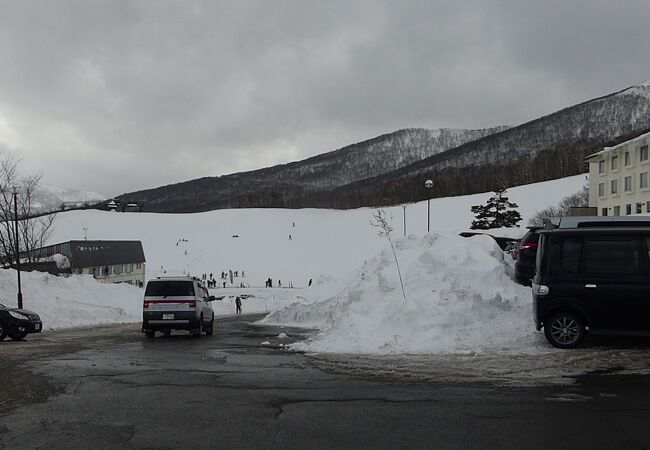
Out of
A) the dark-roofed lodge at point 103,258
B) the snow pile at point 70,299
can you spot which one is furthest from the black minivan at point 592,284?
the dark-roofed lodge at point 103,258

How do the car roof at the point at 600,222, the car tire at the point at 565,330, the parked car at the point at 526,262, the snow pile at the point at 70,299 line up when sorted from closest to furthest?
1. the car tire at the point at 565,330
2. the car roof at the point at 600,222
3. the parked car at the point at 526,262
4. the snow pile at the point at 70,299

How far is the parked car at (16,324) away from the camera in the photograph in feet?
62.5

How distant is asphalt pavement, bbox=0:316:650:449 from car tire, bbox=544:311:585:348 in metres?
2.41

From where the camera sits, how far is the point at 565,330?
11.5 m

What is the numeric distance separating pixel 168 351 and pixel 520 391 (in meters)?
8.71

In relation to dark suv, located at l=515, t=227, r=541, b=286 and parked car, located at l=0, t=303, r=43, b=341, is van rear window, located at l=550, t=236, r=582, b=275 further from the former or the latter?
parked car, located at l=0, t=303, r=43, b=341

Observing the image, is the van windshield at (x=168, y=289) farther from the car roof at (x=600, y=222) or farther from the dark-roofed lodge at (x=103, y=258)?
the dark-roofed lodge at (x=103, y=258)

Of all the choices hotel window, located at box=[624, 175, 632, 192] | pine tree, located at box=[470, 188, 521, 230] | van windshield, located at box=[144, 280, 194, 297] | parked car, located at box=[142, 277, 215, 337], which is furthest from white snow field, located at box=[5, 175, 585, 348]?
hotel window, located at box=[624, 175, 632, 192]

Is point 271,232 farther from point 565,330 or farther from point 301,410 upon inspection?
point 301,410

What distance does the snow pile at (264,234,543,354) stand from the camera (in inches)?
497

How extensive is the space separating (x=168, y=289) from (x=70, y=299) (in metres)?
18.7

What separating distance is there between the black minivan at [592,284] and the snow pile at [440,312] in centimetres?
87

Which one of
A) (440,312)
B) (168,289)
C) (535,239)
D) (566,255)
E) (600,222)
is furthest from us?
(168,289)

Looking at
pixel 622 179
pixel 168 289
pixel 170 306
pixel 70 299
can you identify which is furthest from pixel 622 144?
pixel 170 306
